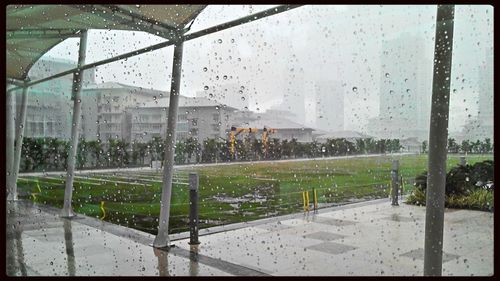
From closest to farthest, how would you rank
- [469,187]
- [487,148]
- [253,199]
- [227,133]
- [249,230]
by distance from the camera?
[487,148] → [469,187] → [227,133] → [249,230] → [253,199]

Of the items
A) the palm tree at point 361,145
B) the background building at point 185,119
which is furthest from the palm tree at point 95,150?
the palm tree at point 361,145

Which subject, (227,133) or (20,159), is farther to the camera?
(20,159)

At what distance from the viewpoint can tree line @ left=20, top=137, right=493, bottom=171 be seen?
9.66ft

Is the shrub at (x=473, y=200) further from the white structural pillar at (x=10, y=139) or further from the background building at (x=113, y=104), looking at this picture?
the white structural pillar at (x=10, y=139)

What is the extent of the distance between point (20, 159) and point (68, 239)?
8.13 ft

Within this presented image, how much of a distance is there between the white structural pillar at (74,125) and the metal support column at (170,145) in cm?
159

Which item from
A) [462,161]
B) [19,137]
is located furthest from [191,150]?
[19,137]

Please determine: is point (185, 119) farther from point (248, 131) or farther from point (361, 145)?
point (361, 145)

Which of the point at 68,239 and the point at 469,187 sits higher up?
the point at 469,187

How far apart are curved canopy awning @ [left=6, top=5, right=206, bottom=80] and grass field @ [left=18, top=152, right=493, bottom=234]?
1.49m

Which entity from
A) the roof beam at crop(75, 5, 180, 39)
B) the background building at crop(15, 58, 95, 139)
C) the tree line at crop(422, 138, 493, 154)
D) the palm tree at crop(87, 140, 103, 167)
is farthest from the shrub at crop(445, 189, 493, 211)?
the background building at crop(15, 58, 95, 139)
